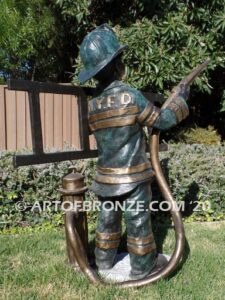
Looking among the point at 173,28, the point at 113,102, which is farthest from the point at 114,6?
the point at 113,102

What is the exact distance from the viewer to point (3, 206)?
4648 mm

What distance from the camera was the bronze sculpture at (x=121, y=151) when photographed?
299 cm

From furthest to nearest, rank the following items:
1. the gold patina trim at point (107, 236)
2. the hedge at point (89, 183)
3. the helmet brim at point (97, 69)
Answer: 1. the hedge at point (89, 183)
2. the gold patina trim at point (107, 236)
3. the helmet brim at point (97, 69)

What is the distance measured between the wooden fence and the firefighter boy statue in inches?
167

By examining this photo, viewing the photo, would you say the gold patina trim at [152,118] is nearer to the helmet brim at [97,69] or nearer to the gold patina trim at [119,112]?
the gold patina trim at [119,112]

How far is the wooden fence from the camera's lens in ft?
24.7

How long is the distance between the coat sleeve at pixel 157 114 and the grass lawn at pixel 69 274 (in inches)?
46.9

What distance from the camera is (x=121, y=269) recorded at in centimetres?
342

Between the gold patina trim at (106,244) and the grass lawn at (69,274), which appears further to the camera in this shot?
the gold patina trim at (106,244)

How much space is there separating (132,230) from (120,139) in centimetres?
70

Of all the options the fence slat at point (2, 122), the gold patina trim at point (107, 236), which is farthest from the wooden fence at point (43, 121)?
the gold patina trim at point (107, 236)

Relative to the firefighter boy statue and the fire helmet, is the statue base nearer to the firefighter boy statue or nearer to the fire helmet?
the firefighter boy statue

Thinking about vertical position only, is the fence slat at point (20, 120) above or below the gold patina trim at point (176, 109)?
below

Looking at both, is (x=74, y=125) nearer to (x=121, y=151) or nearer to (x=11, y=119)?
(x=11, y=119)
